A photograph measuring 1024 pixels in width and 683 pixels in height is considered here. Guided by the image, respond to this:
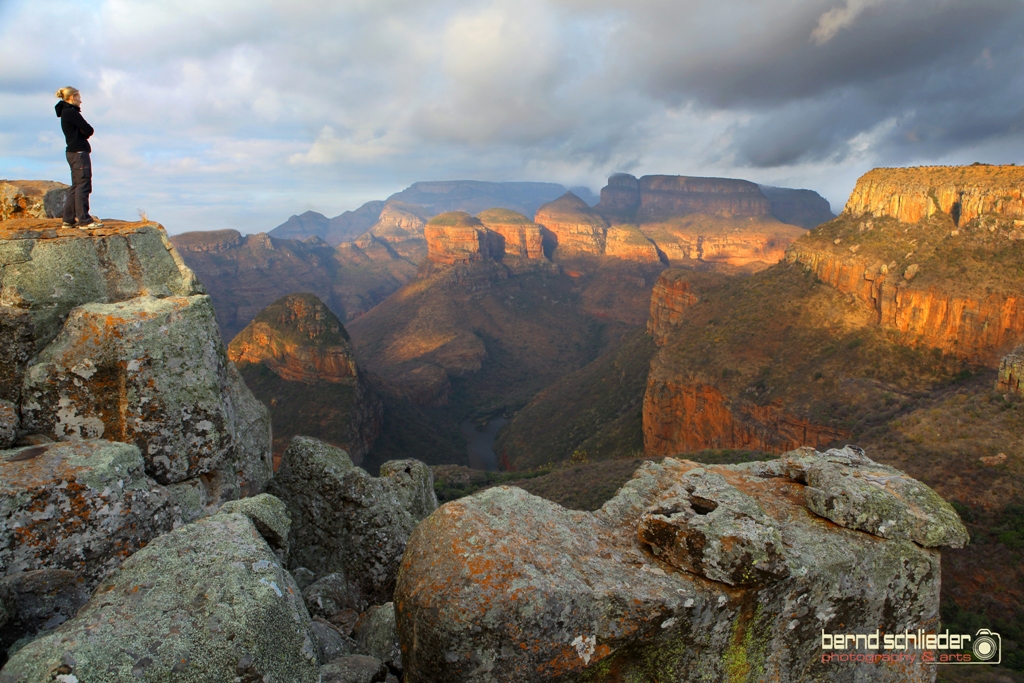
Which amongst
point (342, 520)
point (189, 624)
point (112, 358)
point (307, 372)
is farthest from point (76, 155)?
point (307, 372)

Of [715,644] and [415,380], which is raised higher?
[715,644]

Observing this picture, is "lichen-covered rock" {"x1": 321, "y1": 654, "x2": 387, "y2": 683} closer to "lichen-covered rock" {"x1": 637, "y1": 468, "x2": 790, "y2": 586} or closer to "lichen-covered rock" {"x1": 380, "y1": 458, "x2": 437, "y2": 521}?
"lichen-covered rock" {"x1": 637, "y1": 468, "x2": 790, "y2": 586}

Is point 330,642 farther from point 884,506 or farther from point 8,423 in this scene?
point 884,506

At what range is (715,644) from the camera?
6.58 metres

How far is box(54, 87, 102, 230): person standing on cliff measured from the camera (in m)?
10.0

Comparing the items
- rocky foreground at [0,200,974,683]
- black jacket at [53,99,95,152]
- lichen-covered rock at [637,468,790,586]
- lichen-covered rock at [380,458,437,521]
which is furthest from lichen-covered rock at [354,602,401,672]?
black jacket at [53,99,95,152]

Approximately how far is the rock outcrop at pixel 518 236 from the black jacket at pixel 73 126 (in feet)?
555

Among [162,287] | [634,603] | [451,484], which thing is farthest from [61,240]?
[451,484]

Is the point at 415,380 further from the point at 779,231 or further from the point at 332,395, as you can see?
the point at 779,231

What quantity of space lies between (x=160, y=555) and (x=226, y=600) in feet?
3.74

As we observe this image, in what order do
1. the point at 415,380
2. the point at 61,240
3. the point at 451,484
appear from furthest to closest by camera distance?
1. the point at 415,380
2. the point at 451,484
3. the point at 61,240

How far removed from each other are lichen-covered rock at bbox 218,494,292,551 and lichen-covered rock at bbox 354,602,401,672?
1948 mm

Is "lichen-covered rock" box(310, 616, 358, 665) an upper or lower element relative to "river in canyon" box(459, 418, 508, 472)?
upper

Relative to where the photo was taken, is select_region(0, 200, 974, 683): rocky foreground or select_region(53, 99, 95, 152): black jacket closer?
select_region(0, 200, 974, 683): rocky foreground
